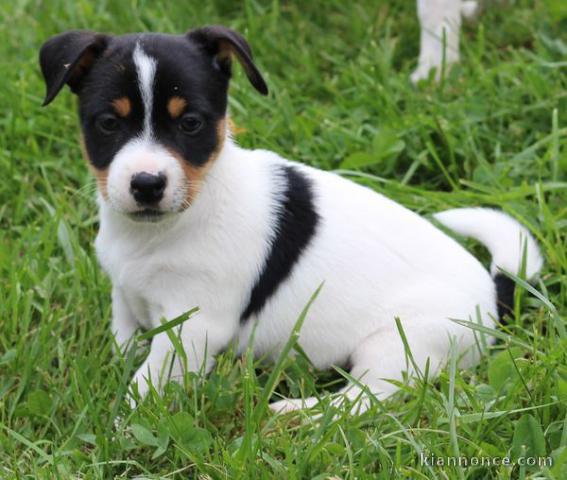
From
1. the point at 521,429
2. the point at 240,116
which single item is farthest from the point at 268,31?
the point at 521,429

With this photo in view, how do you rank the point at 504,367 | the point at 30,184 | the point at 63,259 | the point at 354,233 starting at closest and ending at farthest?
the point at 504,367 → the point at 354,233 → the point at 63,259 → the point at 30,184

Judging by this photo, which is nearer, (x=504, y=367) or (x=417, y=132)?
(x=504, y=367)

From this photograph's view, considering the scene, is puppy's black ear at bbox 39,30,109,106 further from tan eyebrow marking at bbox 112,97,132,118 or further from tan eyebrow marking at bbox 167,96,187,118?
tan eyebrow marking at bbox 167,96,187,118

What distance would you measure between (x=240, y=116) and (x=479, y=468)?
2971mm

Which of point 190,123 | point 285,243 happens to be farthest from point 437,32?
point 190,123

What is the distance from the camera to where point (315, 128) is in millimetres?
5855

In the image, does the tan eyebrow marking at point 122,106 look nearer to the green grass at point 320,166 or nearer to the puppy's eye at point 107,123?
the puppy's eye at point 107,123

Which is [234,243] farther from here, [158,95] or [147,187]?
[158,95]

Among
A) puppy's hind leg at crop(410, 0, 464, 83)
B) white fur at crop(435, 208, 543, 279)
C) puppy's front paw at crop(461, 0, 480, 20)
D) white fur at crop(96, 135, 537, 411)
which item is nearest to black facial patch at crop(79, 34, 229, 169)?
white fur at crop(96, 135, 537, 411)

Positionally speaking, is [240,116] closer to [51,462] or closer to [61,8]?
[61,8]

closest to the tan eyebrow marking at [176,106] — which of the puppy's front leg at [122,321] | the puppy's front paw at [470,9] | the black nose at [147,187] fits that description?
the black nose at [147,187]

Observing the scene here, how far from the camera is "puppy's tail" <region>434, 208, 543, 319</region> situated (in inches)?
177

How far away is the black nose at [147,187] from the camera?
11.9 feet

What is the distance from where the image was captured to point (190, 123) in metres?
3.78
